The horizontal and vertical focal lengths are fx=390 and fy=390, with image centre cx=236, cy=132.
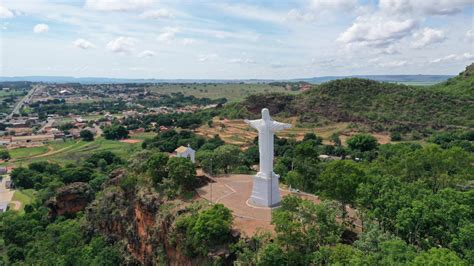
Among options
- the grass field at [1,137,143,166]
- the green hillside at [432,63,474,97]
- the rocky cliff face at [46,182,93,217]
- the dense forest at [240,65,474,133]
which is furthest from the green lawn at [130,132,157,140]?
the green hillside at [432,63,474,97]

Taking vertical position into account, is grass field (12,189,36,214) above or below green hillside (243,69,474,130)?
below

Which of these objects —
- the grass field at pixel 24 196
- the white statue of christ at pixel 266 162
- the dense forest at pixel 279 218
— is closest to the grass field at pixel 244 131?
the dense forest at pixel 279 218

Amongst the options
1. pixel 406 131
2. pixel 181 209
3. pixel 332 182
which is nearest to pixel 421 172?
pixel 332 182

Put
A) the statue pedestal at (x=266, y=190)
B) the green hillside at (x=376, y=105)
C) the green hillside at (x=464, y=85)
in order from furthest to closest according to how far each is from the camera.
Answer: the green hillside at (x=464, y=85) < the green hillside at (x=376, y=105) < the statue pedestal at (x=266, y=190)

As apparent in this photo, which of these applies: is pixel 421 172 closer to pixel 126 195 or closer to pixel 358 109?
pixel 126 195

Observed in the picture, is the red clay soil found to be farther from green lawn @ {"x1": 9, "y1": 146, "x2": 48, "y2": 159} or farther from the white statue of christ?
green lawn @ {"x1": 9, "y1": 146, "x2": 48, "y2": 159}

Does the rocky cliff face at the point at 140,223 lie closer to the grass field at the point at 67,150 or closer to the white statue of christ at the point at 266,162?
the white statue of christ at the point at 266,162
